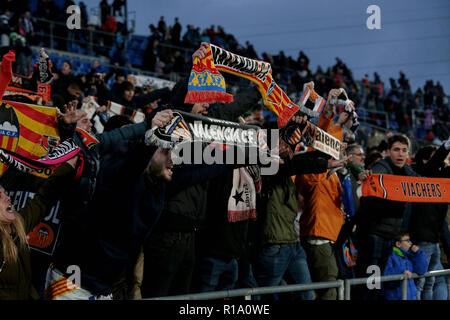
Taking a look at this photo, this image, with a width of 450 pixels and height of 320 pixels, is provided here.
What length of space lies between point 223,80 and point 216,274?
1.47 meters

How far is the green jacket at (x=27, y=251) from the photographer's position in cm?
314

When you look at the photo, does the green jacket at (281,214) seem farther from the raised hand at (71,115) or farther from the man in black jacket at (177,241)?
the raised hand at (71,115)

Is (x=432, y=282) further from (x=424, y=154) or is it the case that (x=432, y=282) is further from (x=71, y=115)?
(x=71, y=115)

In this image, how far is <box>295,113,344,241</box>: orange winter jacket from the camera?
17.0 ft

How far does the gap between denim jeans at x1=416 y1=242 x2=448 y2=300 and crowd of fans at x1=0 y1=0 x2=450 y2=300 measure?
14mm

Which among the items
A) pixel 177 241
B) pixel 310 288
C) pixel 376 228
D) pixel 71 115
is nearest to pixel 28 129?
pixel 71 115

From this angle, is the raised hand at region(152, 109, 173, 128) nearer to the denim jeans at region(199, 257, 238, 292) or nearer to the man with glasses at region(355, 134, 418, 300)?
the denim jeans at region(199, 257, 238, 292)

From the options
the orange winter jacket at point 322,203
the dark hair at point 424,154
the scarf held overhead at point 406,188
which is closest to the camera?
the orange winter jacket at point 322,203

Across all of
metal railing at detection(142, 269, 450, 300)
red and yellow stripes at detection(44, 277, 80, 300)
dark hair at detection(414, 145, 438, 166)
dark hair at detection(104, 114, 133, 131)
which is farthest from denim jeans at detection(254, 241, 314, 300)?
dark hair at detection(414, 145, 438, 166)

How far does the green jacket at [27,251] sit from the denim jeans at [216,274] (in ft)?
4.19

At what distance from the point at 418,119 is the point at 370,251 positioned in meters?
16.8

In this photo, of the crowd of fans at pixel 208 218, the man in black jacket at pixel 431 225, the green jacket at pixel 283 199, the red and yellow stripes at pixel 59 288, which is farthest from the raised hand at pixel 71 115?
the man in black jacket at pixel 431 225

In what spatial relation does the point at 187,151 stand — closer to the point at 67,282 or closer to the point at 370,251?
the point at 67,282

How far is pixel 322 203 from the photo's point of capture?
5.26 metres
